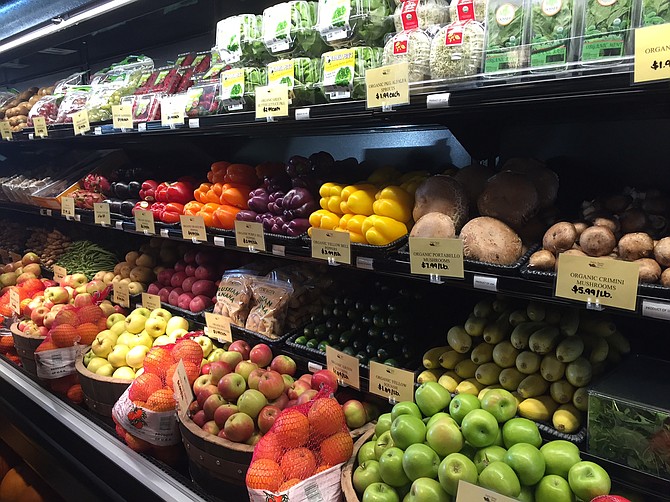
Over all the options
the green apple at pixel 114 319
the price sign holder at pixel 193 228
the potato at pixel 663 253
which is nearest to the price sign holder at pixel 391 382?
the potato at pixel 663 253

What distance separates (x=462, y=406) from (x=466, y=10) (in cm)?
103

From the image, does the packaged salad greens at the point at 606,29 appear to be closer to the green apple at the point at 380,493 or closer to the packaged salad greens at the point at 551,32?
the packaged salad greens at the point at 551,32

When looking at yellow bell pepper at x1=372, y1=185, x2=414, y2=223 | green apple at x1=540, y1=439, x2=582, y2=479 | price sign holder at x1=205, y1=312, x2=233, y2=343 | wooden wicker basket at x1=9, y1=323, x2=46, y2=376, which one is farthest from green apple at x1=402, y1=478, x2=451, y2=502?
wooden wicker basket at x1=9, y1=323, x2=46, y2=376

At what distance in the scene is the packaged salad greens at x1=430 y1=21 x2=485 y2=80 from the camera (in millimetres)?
1227

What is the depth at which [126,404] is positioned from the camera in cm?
189

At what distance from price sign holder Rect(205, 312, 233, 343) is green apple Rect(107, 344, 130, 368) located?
1.25ft

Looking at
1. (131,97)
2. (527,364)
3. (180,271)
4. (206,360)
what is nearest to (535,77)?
(527,364)

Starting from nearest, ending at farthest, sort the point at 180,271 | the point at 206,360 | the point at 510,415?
the point at 510,415 → the point at 206,360 → the point at 180,271

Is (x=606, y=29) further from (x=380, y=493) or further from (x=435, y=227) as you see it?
(x=380, y=493)

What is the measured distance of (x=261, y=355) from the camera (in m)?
1.93

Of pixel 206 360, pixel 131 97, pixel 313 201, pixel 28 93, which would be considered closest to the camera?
pixel 313 201

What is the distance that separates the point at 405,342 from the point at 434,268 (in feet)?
1.41

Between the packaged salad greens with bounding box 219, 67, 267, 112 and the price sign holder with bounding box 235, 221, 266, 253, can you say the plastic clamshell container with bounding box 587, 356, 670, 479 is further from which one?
the packaged salad greens with bounding box 219, 67, 267, 112

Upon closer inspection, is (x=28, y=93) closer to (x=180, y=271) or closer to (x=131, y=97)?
(x=131, y=97)
